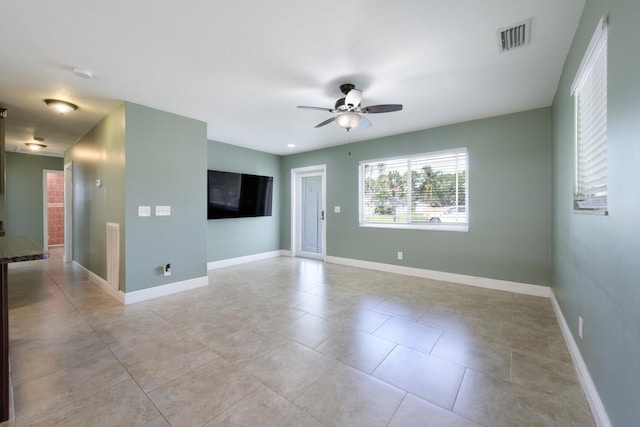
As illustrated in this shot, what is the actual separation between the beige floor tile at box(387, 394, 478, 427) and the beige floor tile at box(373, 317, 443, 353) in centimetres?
67

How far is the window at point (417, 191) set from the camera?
4246 mm

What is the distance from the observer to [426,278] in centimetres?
445

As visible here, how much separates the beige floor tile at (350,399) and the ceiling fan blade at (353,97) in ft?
8.07

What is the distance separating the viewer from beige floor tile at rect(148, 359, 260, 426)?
1.55m

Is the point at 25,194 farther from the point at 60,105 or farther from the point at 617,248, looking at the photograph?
the point at 617,248

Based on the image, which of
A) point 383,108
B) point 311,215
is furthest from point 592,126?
point 311,215

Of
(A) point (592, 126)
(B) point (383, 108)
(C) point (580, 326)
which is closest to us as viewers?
(A) point (592, 126)

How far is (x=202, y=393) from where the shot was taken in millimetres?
1729

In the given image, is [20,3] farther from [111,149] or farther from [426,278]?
[426,278]

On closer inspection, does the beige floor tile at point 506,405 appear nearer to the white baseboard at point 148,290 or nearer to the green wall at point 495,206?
the green wall at point 495,206

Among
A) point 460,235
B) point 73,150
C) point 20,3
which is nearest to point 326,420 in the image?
point 20,3

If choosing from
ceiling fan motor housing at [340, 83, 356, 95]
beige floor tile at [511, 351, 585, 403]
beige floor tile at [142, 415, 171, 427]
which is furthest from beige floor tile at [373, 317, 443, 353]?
ceiling fan motor housing at [340, 83, 356, 95]

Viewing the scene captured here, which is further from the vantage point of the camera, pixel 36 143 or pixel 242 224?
pixel 242 224

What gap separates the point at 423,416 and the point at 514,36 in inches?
109
